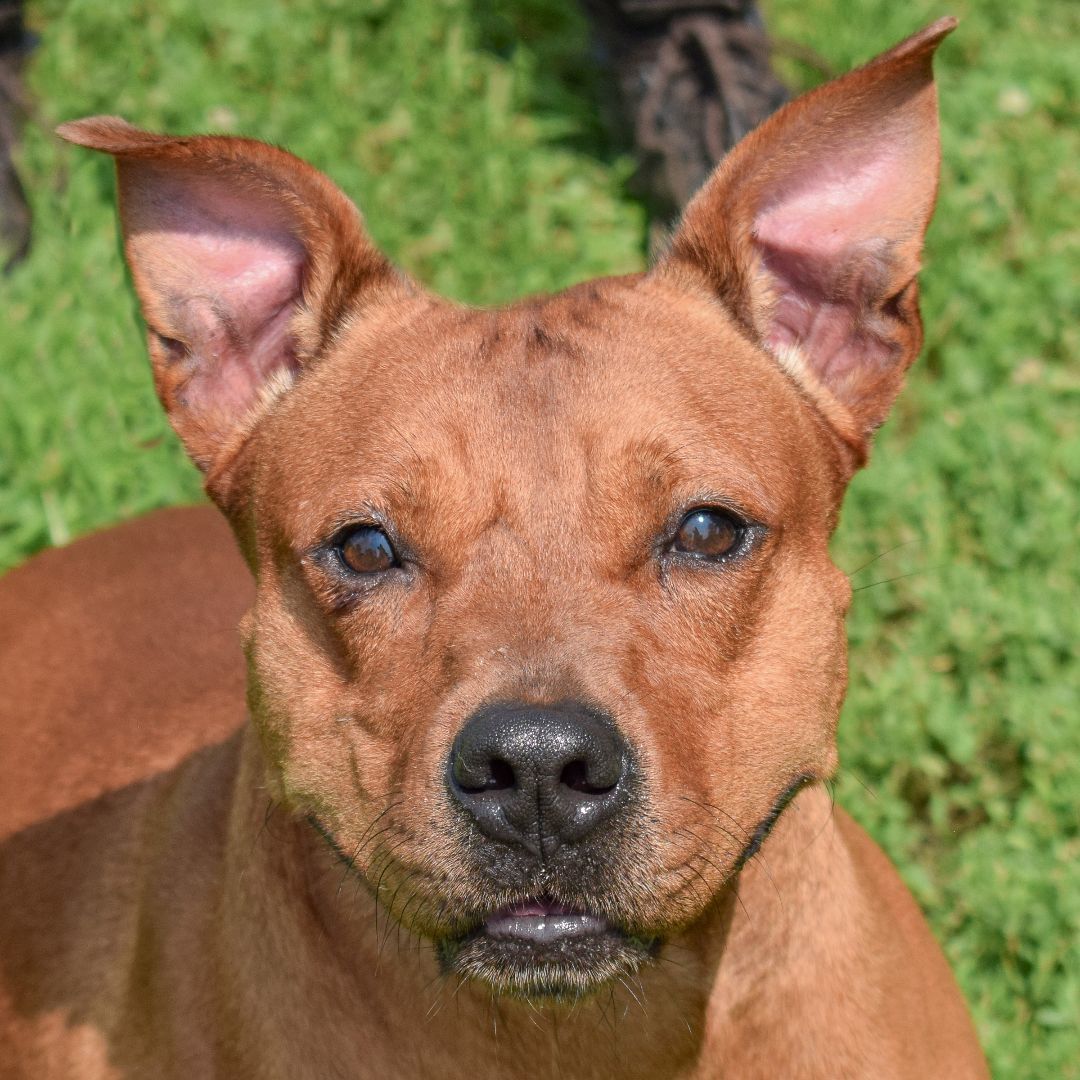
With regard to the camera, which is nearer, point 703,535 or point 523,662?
point 523,662

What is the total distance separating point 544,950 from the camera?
2.96 metres

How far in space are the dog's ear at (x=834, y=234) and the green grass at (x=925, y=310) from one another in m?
1.62

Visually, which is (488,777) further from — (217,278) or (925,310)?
(925,310)

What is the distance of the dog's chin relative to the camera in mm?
2955

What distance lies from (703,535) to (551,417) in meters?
0.38

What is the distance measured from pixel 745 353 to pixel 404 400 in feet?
2.65

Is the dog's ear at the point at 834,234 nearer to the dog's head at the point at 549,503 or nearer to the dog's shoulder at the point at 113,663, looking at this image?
the dog's head at the point at 549,503

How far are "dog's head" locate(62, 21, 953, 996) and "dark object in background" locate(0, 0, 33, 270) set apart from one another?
3.64 metres

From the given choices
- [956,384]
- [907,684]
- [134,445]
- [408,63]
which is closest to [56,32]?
[408,63]

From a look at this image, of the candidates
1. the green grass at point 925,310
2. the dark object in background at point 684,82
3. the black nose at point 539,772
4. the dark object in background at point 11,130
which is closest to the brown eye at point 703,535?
the black nose at point 539,772

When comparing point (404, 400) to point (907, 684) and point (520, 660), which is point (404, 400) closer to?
point (520, 660)

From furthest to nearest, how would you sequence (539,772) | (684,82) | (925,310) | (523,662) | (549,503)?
(684,82) → (925,310) → (549,503) → (523,662) → (539,772)

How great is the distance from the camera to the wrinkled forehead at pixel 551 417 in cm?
319

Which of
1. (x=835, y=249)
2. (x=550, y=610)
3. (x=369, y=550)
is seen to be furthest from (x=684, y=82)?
(x=550, y=610)
